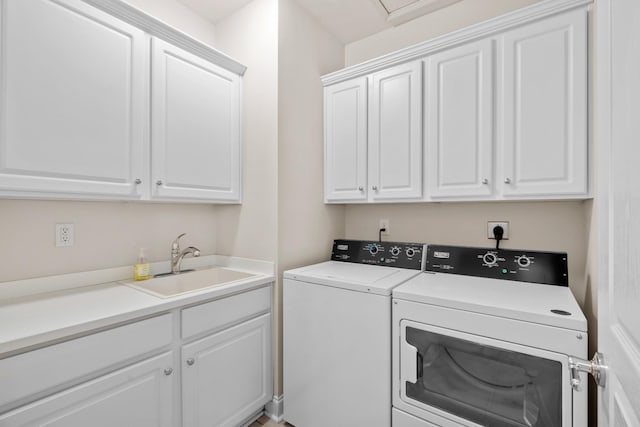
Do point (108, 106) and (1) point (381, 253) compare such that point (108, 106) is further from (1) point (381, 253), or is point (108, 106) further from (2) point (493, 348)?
(2) point (493, 348)

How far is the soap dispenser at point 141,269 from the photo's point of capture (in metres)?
1.75

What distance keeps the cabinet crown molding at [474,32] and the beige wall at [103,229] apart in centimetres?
127

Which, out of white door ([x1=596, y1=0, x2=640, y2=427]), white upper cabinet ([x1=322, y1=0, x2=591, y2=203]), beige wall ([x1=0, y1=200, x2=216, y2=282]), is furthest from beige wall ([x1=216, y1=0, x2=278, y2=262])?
white door ([x1=596, y1=0, x2=640, y2=427])

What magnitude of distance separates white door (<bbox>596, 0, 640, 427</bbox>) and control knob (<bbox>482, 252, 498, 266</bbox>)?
0.98 meters

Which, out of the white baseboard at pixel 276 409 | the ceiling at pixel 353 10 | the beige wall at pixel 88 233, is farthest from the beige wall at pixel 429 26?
the white baseboard at pixel 276 409

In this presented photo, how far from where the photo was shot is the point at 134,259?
182 cm

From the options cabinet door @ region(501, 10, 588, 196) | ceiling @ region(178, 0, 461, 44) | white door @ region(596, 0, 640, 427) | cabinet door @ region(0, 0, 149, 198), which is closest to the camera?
white door @ region(596, 0, 640, 427)

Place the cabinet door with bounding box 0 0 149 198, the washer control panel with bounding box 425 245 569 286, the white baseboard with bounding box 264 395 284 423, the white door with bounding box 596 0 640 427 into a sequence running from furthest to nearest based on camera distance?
the white baseboard with bounding box 264 395 284 423, the washer control panel with bounding box 425 245 569 286, the cabinet door with bounding box 0 0 149 198, the white door with bounding box 596 0 640 427

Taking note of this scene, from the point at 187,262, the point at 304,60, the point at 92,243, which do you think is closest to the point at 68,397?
the point at 92,243

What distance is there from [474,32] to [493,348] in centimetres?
160

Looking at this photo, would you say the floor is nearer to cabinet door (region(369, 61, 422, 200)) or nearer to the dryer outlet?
the dryer outlet

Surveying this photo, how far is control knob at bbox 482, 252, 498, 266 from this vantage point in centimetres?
165

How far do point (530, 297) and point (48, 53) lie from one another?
2.37 m

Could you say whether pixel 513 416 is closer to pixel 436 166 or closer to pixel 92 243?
pixel 436 166
